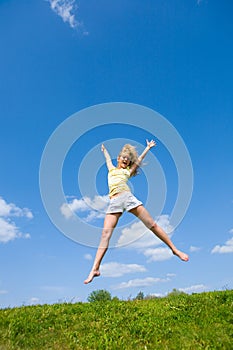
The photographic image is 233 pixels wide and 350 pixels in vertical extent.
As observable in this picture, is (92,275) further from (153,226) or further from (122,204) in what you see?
(153,226)

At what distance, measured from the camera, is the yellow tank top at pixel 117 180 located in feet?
32.5

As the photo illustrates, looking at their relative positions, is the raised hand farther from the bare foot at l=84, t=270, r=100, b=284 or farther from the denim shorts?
the bare foot at l=84, t=270, r=100, b=284

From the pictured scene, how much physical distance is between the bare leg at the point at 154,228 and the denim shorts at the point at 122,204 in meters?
0.14

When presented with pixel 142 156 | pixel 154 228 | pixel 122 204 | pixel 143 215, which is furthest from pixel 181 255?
pixel 142 156

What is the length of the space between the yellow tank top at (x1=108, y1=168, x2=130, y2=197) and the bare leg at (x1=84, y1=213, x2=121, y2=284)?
58cm

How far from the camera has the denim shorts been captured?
9727 millimetres

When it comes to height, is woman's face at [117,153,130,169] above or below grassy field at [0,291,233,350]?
above

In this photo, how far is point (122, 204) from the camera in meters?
9.74

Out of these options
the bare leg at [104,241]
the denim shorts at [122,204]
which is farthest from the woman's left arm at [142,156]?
the bare leg at [104,241]

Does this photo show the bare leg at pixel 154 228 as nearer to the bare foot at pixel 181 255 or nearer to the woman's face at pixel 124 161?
the bare foot at pixel 181 255

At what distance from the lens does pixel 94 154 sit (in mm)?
10820

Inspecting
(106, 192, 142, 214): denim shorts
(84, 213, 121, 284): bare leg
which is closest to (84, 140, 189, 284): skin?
(84, 213, 121, 284): bare leg

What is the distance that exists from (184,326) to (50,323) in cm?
242

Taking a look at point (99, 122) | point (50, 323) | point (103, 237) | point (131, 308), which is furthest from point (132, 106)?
point (50, 323)
